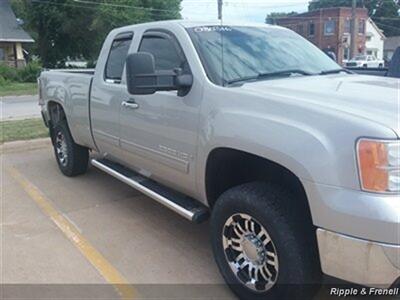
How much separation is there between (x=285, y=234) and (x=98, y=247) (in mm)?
2040

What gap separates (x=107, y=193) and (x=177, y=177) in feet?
7.10

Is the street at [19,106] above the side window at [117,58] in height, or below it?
below

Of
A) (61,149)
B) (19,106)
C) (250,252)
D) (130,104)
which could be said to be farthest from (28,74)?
(250,252)

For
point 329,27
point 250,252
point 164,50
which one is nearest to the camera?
point 250,252

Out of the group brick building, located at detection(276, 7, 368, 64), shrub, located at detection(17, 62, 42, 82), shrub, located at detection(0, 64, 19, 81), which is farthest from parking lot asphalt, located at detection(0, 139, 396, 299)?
brick building, located at detection(276, 7, 368, 64)

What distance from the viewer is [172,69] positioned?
392 cm

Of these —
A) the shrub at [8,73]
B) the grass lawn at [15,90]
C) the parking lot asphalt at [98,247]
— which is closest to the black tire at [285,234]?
the parking lot asphalt at [98,247]

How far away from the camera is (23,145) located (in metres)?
8.73

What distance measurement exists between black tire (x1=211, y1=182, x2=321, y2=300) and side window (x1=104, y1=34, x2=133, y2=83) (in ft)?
7.59

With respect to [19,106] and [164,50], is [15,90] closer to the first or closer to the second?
[19,106]

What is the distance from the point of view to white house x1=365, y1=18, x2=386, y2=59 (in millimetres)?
63844

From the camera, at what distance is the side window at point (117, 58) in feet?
15.6

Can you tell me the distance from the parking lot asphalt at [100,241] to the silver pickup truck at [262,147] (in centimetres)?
48

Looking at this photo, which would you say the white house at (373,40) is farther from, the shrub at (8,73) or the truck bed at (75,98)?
the truck bed at (75,98)
